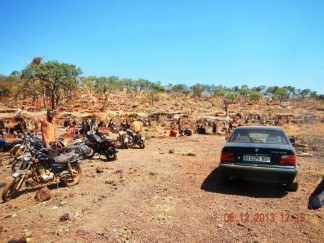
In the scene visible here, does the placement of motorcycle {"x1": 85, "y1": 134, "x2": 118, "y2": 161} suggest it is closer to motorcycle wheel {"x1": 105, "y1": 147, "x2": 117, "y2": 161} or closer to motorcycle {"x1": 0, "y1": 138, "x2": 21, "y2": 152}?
motorcycle wheel {"x1": 105, "y1": 147, "x2": 117, "y2": 161}

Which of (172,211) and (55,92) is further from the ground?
(55,92)

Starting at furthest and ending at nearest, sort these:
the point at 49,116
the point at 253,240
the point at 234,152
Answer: the point at 49,116 < the point at 234,152 < the point at 253,240

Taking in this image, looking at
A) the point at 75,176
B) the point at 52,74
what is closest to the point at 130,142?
the point at 75,176

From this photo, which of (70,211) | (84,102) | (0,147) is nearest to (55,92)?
(84,102)

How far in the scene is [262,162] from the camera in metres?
5.46

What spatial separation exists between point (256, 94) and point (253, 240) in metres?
68.2

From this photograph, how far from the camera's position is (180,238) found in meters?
3.87

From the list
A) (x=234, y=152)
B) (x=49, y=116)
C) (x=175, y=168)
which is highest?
(x=49, y=116)

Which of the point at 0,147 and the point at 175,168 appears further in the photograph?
the point at 0,147

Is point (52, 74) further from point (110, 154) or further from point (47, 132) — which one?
point (47, 132)

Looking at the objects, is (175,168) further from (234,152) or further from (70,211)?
(70,211)

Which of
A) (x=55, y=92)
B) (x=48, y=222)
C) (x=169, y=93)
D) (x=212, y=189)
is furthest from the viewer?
(x=169, y=93)
